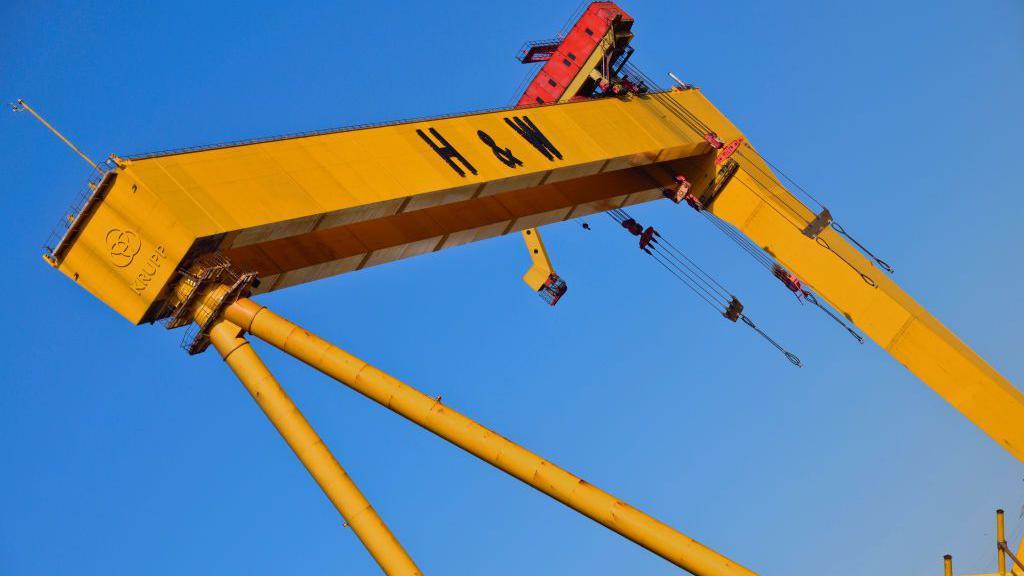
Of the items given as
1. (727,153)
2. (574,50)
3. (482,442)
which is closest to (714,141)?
(727,153)

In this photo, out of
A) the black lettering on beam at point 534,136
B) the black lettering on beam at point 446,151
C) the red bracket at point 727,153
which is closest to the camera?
the black lettering on beam at point 446,151

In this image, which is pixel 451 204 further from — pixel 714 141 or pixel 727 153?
pixel 727 153

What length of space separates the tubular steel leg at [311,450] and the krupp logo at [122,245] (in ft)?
5.73

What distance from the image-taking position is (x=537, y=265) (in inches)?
1924

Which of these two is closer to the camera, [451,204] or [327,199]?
[327,199]

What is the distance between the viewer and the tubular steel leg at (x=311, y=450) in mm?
21516

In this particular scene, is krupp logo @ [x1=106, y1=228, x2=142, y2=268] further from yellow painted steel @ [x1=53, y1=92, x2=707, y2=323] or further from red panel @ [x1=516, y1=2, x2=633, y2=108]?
red panel @ [x1=516, y1=2, x2=633, y2=108]

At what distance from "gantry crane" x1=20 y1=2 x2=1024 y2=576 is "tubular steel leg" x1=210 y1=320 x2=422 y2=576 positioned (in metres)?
0.03

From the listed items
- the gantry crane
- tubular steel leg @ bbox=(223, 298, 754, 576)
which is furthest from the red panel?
tubular steel leg @ bbox=(223, 298, 754, 576)

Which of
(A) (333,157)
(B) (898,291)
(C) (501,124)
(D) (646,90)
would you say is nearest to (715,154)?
(D) (646,90)

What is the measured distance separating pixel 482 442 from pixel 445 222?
9.18 meters

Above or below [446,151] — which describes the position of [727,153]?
above

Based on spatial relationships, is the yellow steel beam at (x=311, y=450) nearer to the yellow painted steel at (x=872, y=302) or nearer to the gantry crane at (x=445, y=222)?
the gantry crane at (x=445, y=222)

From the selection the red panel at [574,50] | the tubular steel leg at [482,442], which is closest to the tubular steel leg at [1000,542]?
the tubular steel leg at [482,442]
